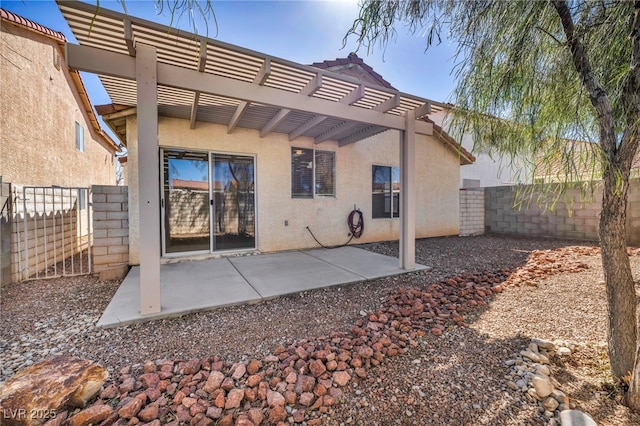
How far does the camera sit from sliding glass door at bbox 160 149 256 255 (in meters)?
4.98

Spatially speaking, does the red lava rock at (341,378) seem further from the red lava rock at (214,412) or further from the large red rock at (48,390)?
the large red rock at (48,390)

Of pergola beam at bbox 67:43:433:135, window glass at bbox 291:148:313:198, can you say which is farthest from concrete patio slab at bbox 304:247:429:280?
pergola beam at bbox 67:43:433:135

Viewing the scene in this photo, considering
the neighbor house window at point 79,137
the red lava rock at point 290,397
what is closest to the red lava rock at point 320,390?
the red lava rock at point 290,397

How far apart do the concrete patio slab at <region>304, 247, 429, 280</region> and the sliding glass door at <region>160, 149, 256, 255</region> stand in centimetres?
168

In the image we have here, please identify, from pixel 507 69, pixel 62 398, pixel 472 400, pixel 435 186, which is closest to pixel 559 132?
pixel 507 69

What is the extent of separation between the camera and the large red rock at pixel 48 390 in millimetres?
1406

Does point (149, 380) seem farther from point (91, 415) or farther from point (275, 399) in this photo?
point (275, 399)

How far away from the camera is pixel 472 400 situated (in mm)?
1629

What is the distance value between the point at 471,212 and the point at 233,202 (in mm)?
7788

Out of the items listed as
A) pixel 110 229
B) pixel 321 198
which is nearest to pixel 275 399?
pixel 110 229

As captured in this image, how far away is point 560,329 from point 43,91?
35.7ft

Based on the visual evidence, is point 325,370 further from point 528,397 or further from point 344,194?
point 344,194

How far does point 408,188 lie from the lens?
436cm

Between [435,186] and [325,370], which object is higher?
[435,186]
